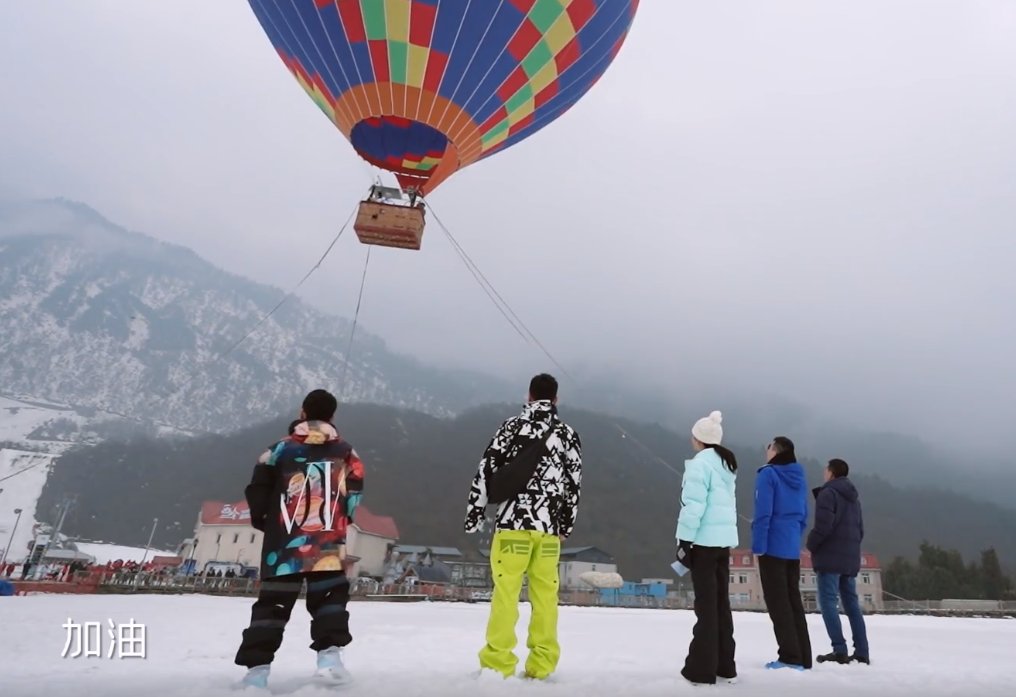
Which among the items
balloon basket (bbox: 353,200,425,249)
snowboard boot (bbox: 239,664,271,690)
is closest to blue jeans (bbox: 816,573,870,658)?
snowboard boot (bbox: 239,664,271,690)

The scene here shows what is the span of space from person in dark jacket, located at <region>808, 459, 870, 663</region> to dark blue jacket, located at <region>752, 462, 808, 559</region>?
2.04 feet

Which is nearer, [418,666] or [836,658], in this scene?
[418,666]

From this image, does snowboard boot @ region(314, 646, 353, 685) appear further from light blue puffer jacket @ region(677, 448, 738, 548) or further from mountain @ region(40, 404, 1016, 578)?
mountain @ region(40, 404, 1016, 578)

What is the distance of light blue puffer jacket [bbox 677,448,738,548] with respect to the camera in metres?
4.46

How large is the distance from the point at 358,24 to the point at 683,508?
9939 millimetres

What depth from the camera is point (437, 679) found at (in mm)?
3648

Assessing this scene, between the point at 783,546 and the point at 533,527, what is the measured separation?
8.12ft

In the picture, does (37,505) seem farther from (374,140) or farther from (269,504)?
(269,504)

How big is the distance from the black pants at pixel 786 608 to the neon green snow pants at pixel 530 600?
2.09 m

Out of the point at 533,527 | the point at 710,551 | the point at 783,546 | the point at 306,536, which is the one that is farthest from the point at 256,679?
the point at 783,546

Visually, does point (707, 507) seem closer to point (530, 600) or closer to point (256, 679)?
point (530, 600)

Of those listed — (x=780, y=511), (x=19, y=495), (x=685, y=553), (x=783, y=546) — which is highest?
(x=19, y=495)

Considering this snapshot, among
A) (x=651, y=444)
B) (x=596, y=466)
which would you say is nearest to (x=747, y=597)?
(x=596, y=466)

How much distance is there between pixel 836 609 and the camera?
5672 millimetres
